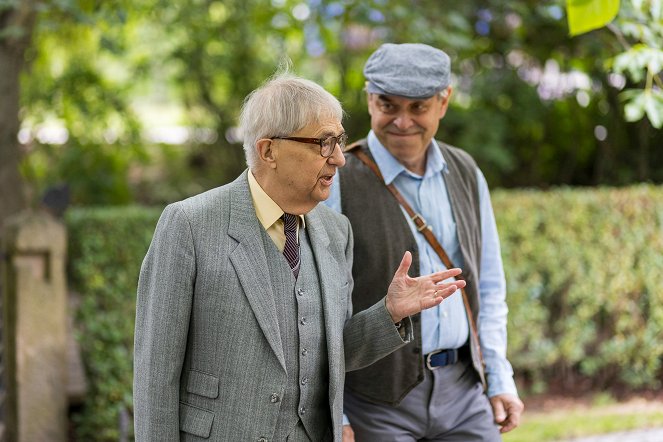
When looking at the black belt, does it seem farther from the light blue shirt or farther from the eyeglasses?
the eyeglasses

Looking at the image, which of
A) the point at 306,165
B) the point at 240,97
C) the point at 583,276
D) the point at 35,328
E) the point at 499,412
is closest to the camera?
the point at 306,165

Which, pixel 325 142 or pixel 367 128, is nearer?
pixel 325 142

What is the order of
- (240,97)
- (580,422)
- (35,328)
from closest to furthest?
(35,328) < (580,422) < (240,97)

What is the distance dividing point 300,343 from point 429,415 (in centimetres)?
79

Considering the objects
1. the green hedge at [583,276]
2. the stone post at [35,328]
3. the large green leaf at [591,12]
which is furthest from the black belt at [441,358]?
the green hedge at [583,276]

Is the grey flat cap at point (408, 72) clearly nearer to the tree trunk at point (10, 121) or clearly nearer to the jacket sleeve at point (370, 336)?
the jacket sleeve at point (370, 336)

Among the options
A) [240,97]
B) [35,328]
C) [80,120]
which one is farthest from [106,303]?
[240,97]

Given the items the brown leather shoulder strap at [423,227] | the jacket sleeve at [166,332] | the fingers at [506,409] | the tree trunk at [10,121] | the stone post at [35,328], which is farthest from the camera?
the tree trunk at [10,121]

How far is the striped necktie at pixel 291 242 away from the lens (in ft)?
8.41

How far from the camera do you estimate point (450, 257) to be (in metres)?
3.21

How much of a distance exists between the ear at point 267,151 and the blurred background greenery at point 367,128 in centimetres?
186

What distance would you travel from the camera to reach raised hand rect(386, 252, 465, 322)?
2.58 m

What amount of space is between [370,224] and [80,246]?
166 inches

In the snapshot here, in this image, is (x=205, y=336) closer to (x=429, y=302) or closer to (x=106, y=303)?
(x=429, y=302)
